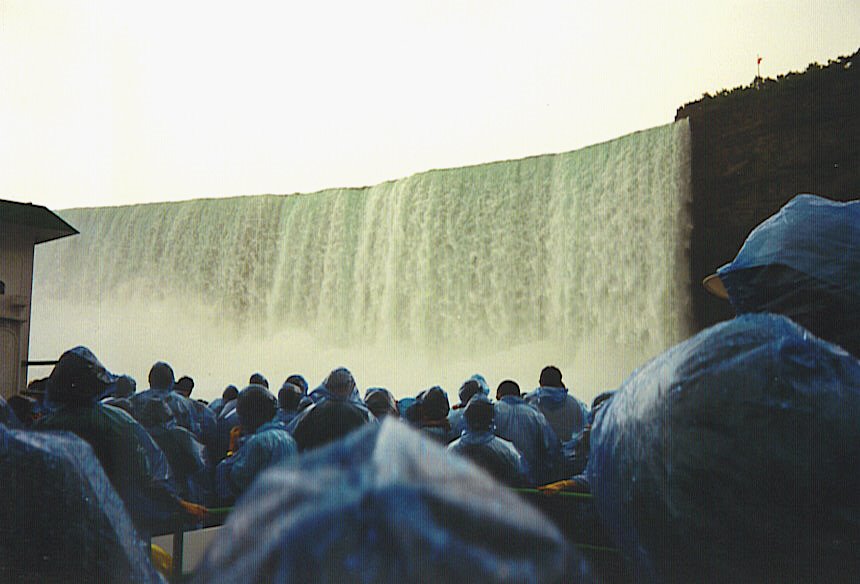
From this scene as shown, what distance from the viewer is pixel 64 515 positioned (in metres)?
1.08

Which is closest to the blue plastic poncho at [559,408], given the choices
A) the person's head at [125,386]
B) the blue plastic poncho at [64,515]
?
the person's head at [125,386]

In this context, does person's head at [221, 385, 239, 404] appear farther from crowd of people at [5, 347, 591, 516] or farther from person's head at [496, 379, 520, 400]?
person's head at [496, 379, 520, 400]

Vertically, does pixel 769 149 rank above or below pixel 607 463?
above

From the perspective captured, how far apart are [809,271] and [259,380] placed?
1.57 metres

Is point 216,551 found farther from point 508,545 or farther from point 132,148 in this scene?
point 132,148

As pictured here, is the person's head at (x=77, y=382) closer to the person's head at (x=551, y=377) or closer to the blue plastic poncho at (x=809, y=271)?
the blue plastic poncho at (x=809, y=271)

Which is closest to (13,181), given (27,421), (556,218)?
(27,421)

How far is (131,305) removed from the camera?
8.43 ft

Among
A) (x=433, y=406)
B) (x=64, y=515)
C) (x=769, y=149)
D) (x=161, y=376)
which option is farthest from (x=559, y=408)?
(x=64, y=515)

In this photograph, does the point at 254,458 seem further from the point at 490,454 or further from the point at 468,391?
the point at 468,391

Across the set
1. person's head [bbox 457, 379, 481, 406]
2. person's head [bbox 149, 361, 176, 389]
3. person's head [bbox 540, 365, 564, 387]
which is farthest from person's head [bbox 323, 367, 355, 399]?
person's head [bbox 540, 365, 564, 387]

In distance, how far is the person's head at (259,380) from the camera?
7.20 feet

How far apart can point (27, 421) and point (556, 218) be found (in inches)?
175

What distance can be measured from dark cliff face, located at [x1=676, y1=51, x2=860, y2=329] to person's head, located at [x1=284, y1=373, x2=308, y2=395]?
1.24m
